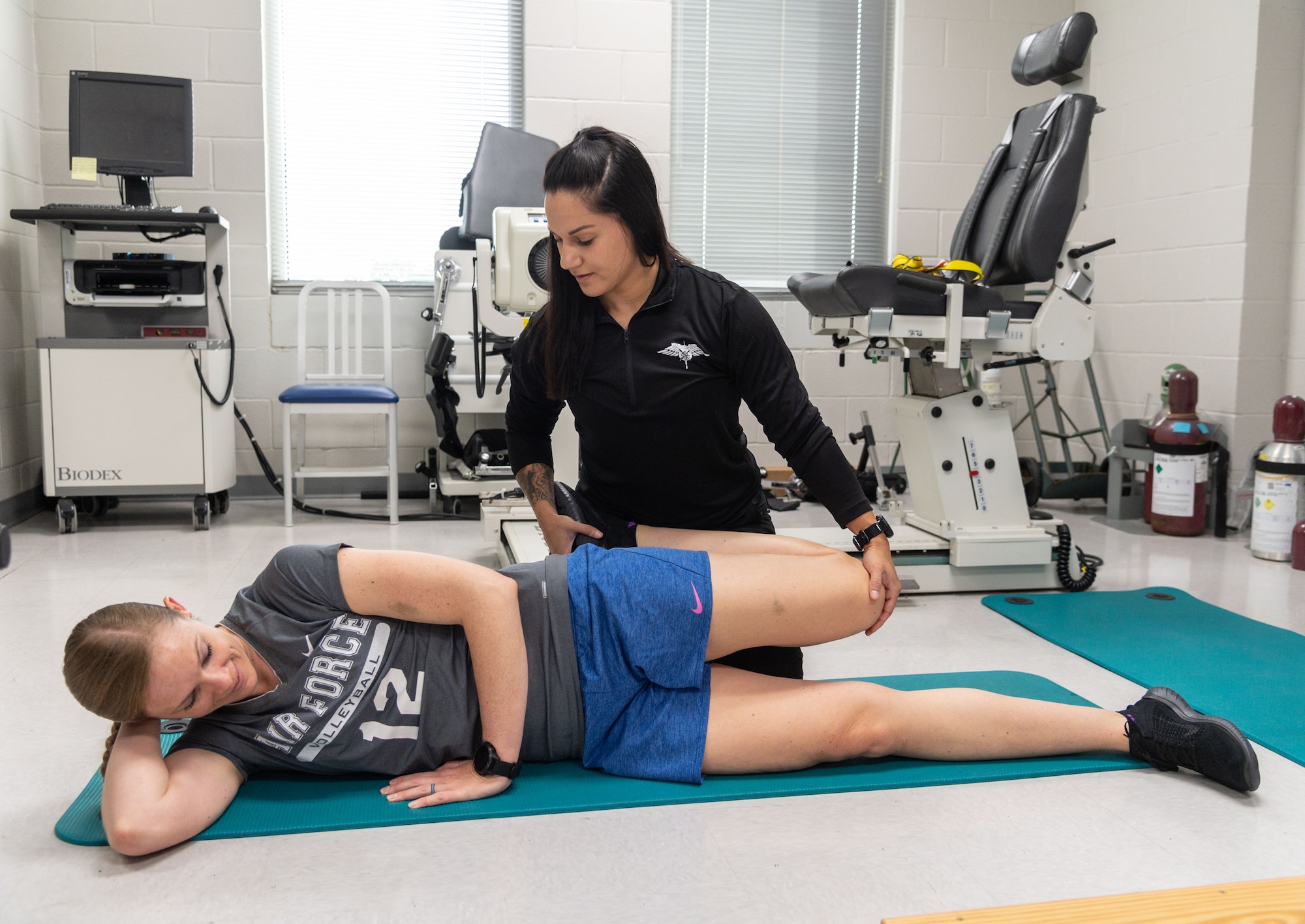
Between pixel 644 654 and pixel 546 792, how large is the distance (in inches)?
12.3

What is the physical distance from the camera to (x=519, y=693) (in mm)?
1665

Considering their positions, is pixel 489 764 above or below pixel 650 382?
below

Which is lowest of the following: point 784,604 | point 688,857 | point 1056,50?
point 688,857

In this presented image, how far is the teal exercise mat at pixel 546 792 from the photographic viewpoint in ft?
5.56

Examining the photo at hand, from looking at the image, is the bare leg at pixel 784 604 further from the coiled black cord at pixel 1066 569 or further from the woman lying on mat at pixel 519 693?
the coiled black cord at pixel 1066 569

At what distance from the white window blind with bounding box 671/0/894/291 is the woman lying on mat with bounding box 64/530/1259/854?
3.90 meters

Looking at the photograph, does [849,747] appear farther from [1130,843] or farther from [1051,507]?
[1051,507]

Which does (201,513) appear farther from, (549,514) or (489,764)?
(489,764)

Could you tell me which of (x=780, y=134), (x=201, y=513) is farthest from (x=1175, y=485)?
(x=201, y=513)

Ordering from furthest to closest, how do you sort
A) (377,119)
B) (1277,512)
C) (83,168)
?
(377,119) → (83,168) → (1277,512)

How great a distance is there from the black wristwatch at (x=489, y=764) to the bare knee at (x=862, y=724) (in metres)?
0.56

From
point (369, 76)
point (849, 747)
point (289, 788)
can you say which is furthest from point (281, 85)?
point (849, 747)

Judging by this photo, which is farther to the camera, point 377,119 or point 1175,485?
point 377,119

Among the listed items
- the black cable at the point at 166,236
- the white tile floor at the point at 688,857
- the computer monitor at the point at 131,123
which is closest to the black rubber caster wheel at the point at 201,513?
the black cable at the point at 166,236
